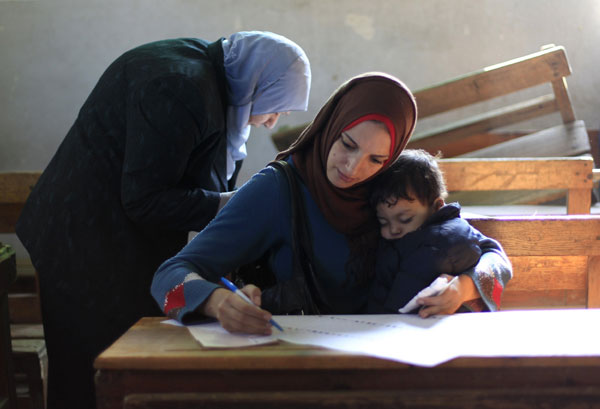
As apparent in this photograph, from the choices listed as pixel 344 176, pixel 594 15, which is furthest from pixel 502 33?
pixel 344 176

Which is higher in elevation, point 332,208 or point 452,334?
point 332,208

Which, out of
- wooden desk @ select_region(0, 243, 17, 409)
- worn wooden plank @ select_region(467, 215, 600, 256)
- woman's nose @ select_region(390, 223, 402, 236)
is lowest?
wooden desk @ select_region(0, 243, 17, 409)

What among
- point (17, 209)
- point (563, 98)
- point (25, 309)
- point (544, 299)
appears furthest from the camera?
point (563, 98)

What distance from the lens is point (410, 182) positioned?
1.45 m

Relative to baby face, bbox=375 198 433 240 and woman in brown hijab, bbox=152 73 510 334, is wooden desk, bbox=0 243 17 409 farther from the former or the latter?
baby face, bbox=375 198 433 240

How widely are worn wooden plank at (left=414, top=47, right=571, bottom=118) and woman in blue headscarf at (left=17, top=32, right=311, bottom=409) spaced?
165cm

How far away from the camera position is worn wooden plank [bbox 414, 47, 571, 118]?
11.1 feet

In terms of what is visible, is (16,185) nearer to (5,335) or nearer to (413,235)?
(5,335)

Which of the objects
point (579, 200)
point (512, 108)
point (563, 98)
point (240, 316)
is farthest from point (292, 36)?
point (240, 316)

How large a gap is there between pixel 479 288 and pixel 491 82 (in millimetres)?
2382

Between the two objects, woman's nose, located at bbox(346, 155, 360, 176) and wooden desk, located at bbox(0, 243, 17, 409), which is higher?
woman's nose, located at bbox(346, 155, 360, 176)

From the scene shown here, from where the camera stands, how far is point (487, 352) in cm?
94

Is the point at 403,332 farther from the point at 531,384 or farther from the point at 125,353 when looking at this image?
the point at 125,353

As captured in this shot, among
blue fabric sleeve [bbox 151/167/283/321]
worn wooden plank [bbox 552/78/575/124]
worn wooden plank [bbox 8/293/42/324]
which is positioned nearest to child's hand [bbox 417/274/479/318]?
blue fabric sleeve [bbox 151/167/283/321]
